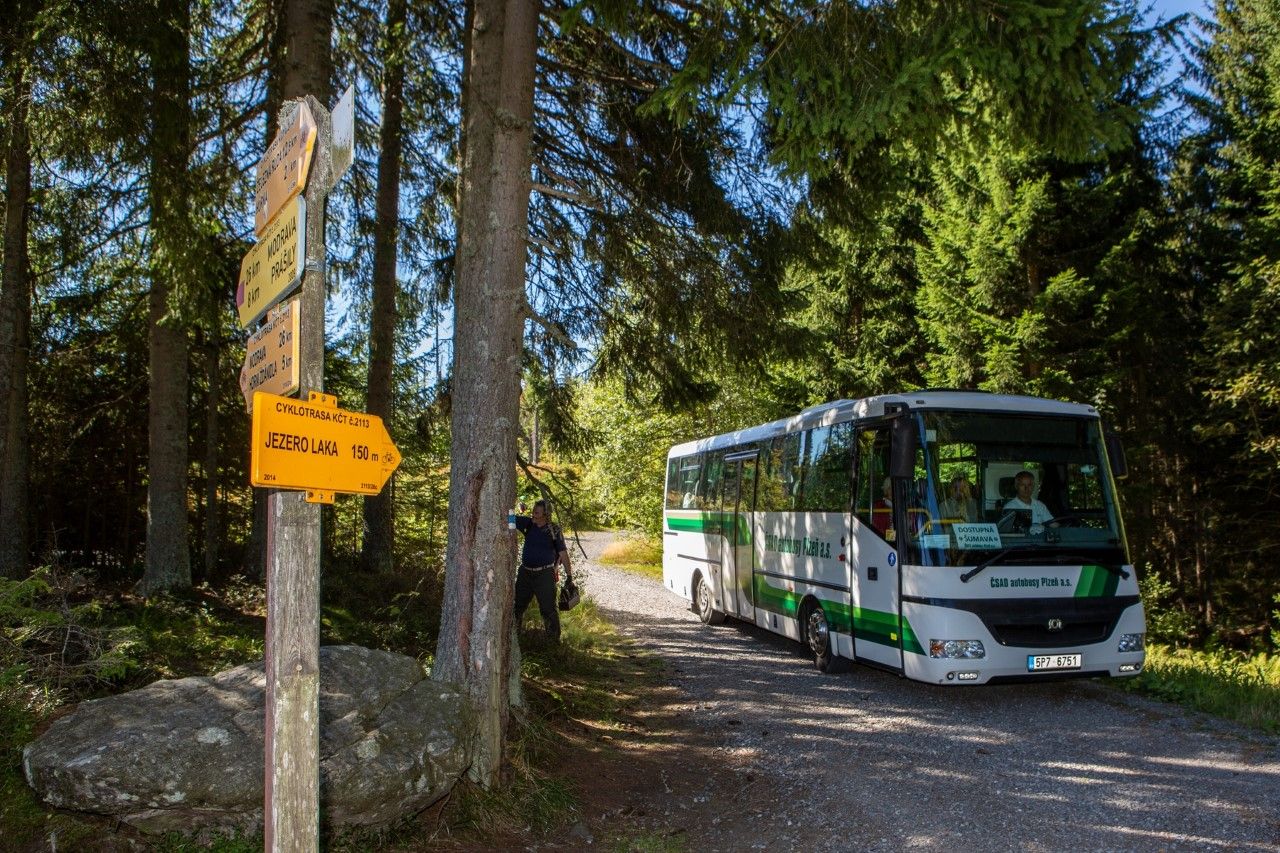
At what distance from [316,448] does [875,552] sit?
716 cm

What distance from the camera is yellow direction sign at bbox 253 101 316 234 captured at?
11.2 feet

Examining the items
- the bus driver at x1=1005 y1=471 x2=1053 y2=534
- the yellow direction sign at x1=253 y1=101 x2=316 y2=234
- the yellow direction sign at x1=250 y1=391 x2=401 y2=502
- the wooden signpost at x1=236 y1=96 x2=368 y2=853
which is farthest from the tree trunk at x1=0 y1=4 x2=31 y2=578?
the bus driver at x1=1005 y1=471 x2=1053 y2=534

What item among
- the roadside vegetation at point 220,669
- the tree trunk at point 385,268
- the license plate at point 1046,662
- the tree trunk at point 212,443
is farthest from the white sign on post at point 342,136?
the tree trunk at point 212,443

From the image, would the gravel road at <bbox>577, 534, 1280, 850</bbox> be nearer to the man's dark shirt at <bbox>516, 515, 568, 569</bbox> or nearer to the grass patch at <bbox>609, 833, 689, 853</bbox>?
the grass patch at <bbox>609, 833, 689, 853</bbox>

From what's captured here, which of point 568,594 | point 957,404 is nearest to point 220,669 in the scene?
point 568,594

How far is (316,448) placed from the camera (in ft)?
10.6

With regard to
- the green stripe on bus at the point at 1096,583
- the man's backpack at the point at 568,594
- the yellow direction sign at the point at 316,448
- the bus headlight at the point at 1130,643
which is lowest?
the bus headlight at the point at 1130,643

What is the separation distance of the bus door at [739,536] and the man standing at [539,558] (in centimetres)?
378

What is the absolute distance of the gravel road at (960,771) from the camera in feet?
18.7

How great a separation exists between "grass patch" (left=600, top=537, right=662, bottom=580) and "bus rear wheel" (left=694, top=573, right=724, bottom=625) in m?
Result: 9.96

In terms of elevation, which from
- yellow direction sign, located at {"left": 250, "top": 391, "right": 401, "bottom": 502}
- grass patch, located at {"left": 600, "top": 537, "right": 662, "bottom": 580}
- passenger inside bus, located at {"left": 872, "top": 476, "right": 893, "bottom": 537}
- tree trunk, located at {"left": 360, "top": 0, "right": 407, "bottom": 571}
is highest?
tree trunk, located at {"left": 360, "top": 0, "right": 407, "bottom": 571}

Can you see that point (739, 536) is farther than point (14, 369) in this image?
Yes

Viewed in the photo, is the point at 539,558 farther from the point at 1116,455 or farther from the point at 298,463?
the point at 298,463

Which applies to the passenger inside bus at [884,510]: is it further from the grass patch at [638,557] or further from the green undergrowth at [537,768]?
the grass patch at [638,557]
